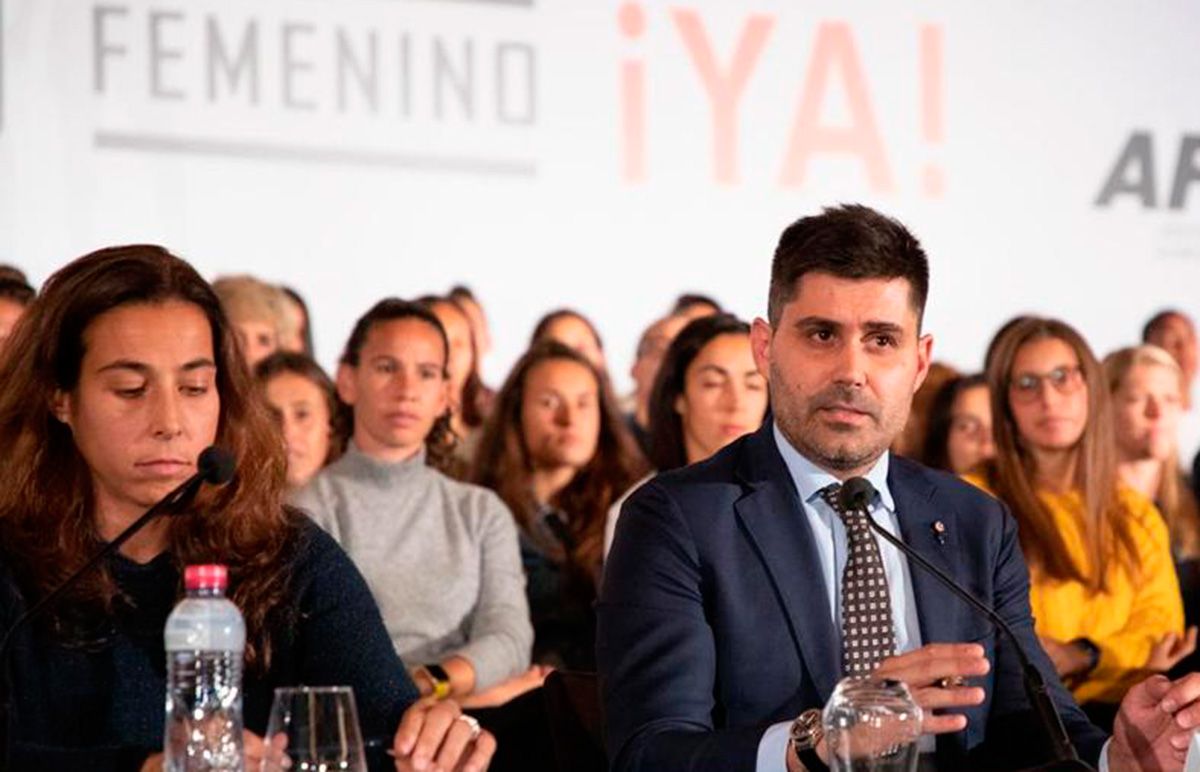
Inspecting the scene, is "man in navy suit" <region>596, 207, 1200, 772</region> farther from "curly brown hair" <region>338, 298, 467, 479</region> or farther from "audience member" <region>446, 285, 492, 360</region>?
"audience member" <region>446, 285, 492, 360</region>

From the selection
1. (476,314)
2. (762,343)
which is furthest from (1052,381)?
(762,343)

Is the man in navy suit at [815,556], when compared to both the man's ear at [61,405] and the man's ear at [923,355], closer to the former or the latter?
the man's ear at [923,355]

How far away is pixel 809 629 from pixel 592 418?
9.07 ft

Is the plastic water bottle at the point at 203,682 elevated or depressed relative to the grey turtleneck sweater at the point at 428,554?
elevated

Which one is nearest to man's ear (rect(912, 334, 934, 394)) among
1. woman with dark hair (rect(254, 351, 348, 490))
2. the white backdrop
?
woman with dark hair (rect(254, 351, 348, 490))

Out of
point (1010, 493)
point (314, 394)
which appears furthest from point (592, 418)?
point (1010, 493)

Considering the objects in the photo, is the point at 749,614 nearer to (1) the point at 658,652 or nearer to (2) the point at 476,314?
(1) the point at 658,652

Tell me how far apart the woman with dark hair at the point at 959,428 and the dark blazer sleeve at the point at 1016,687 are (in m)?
2.76

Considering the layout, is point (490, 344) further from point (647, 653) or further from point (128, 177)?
point (647, 653)

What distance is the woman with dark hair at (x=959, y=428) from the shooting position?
5.91 m

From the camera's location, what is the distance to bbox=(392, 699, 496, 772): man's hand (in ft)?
8.48

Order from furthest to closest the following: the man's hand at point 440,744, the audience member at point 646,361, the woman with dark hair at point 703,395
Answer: the audience member at point 646,361
the woman with dark hair at point 703,395
the man's hand at point 440,744

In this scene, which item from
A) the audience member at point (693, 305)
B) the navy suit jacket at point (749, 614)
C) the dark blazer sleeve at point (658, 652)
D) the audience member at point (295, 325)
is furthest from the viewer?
the audience member at point (693, 305)


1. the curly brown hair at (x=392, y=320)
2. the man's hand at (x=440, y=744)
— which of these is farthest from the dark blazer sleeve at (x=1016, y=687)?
the curly brown hair at (x=392, y=320)
